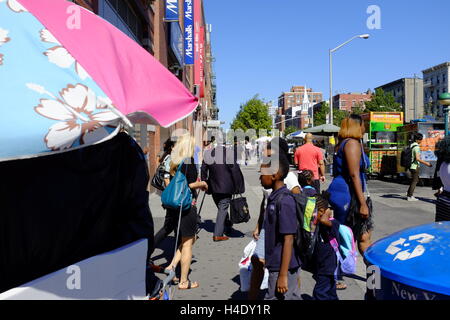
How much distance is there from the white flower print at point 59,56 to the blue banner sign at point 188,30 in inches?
777

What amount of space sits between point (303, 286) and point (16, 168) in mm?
3788

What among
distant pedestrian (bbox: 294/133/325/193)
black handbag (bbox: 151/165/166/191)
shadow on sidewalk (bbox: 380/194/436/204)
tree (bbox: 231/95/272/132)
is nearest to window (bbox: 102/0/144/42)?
black handbag (bbox: 151/165/166/191)

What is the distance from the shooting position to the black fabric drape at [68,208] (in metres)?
1.79

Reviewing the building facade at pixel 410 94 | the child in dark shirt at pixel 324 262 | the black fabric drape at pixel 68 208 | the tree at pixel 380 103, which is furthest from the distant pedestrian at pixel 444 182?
the building facade at pixel 410 94

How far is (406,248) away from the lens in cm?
255

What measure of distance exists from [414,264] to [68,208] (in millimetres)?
1894

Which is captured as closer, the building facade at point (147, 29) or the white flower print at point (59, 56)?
the white flower print at point (59, 56)

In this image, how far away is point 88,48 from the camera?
2053mm

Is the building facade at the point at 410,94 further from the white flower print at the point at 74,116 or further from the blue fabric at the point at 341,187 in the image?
the white flower print at the point at 74,116

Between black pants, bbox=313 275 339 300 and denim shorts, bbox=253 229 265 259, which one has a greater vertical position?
denim shorts, bbox=253 229 265 259

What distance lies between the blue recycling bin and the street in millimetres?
1886

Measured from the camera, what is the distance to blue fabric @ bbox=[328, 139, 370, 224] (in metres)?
4.23

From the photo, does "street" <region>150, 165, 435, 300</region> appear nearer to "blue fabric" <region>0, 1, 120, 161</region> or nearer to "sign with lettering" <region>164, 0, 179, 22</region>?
"blue fabric" <region>0, 1, 120, 161</region>

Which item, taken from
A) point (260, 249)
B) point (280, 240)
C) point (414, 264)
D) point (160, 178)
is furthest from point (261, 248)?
point (160, 178)
